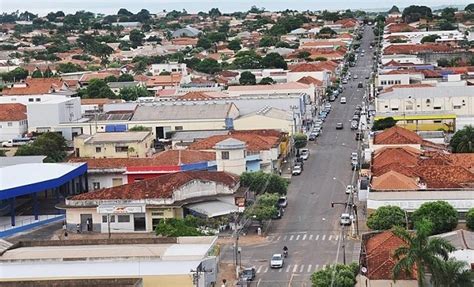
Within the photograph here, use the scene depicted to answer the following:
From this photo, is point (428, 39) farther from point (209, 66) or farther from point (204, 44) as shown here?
point (204, 44)

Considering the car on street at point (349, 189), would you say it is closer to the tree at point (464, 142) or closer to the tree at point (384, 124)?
the tree at point (464, 142)

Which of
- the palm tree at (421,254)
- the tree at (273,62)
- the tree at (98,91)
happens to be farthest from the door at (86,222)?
the tree at (273,62)

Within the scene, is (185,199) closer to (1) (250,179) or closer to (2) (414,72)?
(1) (250,179)

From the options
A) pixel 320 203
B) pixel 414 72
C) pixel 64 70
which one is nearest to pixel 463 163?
pixel 320 203

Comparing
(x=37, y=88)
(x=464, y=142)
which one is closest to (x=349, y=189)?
(x=464, y=142)

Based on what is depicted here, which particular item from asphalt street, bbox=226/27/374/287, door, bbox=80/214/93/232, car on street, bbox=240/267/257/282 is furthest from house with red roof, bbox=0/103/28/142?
car on street, bbox=240/267/257/282

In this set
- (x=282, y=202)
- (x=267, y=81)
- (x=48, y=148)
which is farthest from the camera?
(x=267, y=81)
